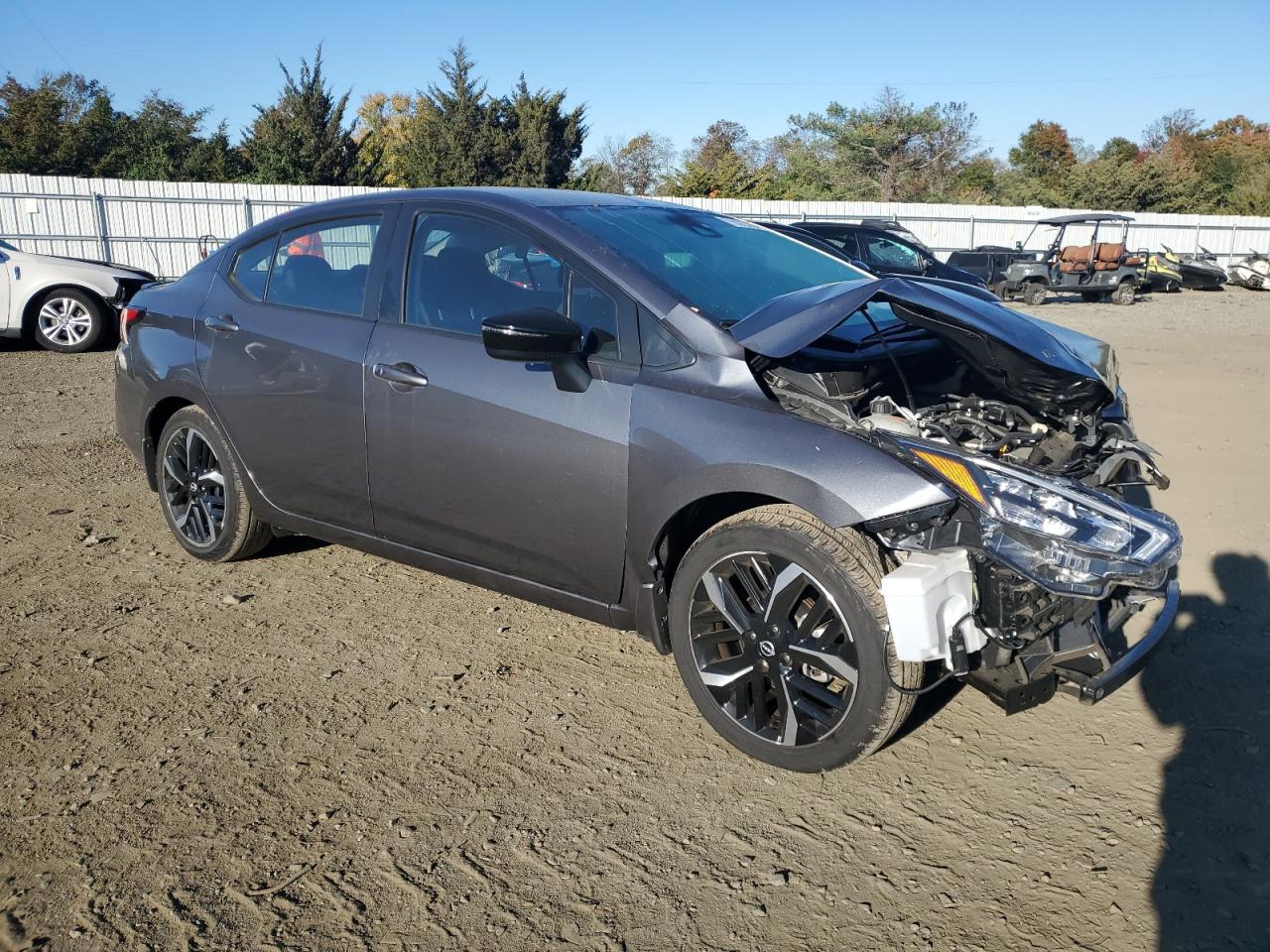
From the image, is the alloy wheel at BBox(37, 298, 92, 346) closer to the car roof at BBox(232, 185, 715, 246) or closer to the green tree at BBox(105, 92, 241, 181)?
the car roof at BBox(232, 185, 715, 246)

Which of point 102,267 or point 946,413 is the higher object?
point 102,267

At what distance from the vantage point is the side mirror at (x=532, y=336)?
311cm

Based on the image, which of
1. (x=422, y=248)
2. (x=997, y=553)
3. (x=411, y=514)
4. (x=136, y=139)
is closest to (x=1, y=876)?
(x=411, y=514)

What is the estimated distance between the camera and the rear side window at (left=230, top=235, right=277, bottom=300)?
4414 mm

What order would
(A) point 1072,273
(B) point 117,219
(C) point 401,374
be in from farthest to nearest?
(A) point 1072,273, (B) point 117,219, (C) point 401,374

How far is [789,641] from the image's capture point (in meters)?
2.96

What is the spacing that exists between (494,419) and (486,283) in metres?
0.56

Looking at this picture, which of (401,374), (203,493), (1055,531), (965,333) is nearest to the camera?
(1055,531)

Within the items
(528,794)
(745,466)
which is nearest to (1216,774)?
(745,466)

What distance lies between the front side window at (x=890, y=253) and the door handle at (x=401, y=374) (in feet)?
35.1

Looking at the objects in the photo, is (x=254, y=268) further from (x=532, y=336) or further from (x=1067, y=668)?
(x=1067, y=668)

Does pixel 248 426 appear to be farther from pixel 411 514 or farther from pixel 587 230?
pixel 587 230

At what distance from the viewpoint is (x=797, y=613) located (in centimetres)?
302

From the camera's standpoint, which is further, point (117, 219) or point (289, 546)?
point (117, 219)
